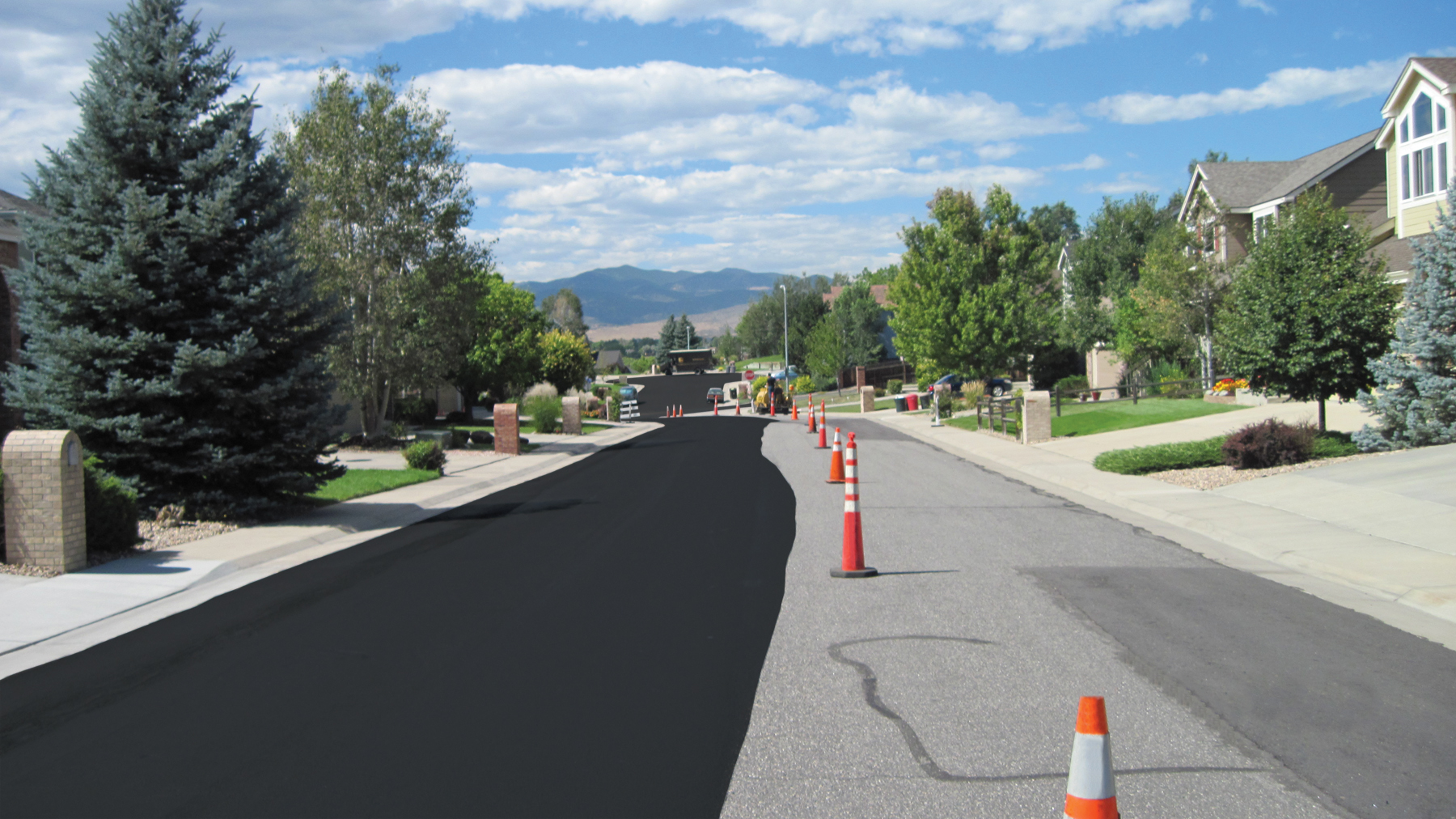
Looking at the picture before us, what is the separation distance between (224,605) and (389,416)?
73.9 feet

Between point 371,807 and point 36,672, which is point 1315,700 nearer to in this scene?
point 371,807

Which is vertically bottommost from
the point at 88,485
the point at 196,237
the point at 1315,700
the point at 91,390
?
the point at 1315,700

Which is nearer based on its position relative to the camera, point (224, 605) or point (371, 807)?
point (371, 807)

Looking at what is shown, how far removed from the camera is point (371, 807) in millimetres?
4535

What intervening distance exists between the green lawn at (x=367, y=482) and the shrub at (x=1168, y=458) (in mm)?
12621

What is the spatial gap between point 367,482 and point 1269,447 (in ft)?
49.7

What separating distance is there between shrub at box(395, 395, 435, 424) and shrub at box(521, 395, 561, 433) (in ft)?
11.9

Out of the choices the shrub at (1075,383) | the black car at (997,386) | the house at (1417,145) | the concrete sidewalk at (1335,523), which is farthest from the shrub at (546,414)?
the house at (1417,145)

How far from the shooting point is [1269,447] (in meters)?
16.2

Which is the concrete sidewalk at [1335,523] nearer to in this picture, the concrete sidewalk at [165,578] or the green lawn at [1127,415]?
the green lawn at [1127,415]

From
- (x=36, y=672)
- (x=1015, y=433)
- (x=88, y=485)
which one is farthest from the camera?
(x=1015, y=433)

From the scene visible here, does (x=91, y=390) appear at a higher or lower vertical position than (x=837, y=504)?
higher

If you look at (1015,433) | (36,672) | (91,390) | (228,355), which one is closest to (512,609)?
(36,672)

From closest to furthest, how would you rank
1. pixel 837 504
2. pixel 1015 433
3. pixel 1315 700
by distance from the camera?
pixel 1315 700
pixel 837 504
pixel 1015 433
